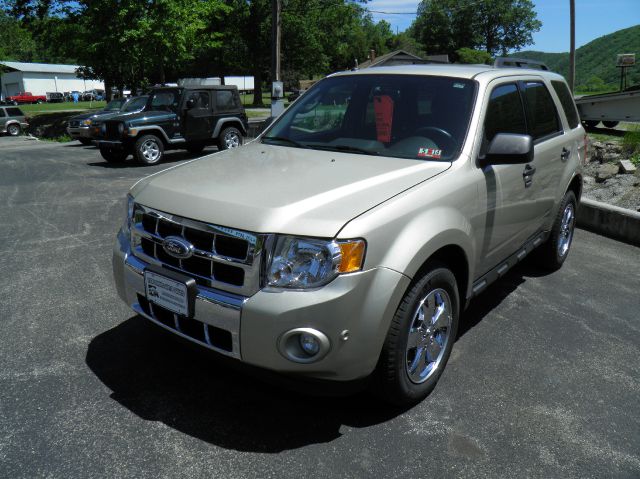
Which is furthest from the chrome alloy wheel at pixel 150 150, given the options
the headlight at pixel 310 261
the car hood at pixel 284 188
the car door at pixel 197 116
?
the headlight at pixel 310 261

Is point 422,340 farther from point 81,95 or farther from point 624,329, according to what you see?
point 81,95

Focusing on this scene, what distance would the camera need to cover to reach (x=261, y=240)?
2490 millimetres

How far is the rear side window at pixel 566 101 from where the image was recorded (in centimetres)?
498

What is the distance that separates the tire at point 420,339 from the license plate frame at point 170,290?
983mm

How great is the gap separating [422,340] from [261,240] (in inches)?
44.2

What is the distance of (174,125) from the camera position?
13.4 meters

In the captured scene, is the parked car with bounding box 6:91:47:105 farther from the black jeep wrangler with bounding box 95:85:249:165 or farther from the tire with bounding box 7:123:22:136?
the black jeep wrangler with bounding box 95:85:249:165

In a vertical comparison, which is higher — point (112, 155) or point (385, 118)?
point (385, 118)

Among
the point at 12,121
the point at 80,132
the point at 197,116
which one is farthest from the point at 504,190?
the point at 12,121

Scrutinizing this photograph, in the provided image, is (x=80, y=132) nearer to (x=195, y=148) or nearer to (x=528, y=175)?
(x=195, y=148)

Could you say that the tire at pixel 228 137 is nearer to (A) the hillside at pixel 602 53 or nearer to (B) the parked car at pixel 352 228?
(B) the parked car at pixel 352 228

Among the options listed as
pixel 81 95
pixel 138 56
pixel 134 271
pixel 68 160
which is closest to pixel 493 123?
pixel 134 271

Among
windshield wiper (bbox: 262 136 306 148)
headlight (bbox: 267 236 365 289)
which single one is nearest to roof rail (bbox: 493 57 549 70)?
windshield wiper (bbox: 262 136 306 148)

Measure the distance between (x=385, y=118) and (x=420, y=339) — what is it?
5.16 feet
